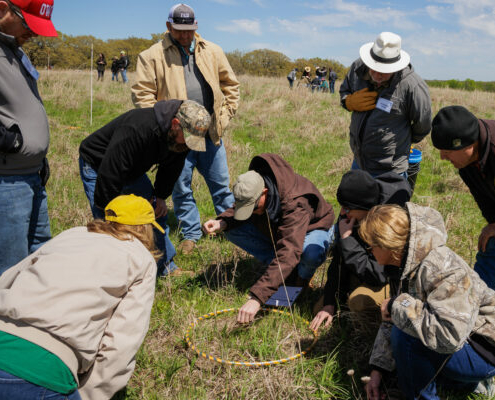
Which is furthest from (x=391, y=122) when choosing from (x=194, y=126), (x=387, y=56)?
(x=194, y=126)

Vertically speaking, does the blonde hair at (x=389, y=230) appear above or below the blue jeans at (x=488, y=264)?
above

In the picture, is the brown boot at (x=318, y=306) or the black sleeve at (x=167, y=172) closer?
the brown boot at (x=318, y=306)

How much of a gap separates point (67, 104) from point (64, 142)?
3995 mm

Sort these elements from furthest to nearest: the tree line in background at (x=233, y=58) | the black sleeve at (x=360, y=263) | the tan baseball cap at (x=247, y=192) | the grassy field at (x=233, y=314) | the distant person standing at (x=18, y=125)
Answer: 1. the tree line in background at (x=233, y=58)
2. the tan baseball cap at (x=247, y=192)
3. the black sleeve at (x=360, y=263)
4. the grassy field at (x=233, y=314)
5. the distant person standing at (x=18, y=125)

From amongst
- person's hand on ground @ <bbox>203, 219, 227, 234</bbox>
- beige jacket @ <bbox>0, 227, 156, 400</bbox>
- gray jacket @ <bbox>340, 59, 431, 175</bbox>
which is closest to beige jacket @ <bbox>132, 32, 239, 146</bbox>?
person's hand on ground @ <bbox>203, 219, 227, 234</bbox>

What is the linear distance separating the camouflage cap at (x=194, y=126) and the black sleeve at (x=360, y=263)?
128 cm

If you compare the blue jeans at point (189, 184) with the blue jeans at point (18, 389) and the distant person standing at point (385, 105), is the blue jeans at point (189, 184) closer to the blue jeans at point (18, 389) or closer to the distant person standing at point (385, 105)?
the distant person standing at point (385, 105)

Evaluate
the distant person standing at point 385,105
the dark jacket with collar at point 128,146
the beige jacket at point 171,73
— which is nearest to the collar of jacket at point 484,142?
the distant person standing at point 385,105

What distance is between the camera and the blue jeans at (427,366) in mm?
2227

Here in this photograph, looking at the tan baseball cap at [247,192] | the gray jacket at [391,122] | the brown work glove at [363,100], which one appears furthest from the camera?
the brown work glove at [363,100]

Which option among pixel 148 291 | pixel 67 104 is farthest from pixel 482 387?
pixel 67 104

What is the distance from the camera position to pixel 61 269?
1901 mm

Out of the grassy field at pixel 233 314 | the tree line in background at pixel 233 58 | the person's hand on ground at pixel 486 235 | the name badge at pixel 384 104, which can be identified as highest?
the tree line in background at pixel 233 58

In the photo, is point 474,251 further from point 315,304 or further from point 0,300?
point 0,300
